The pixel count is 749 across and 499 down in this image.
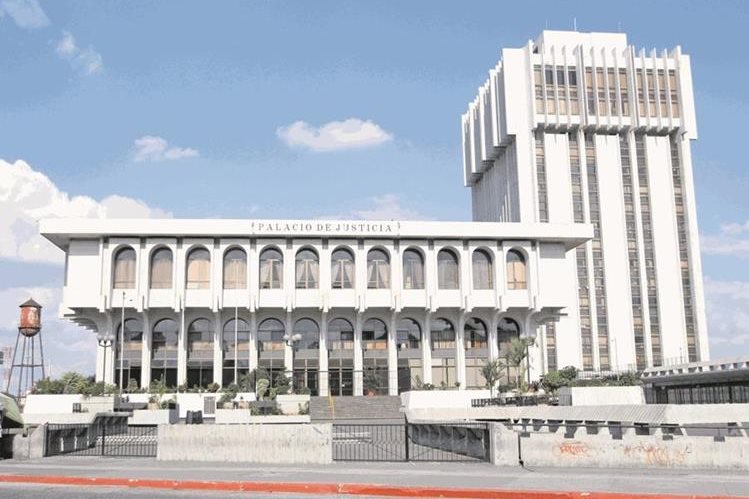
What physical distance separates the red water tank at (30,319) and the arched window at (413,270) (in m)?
32.5

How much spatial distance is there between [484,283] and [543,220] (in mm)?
31037

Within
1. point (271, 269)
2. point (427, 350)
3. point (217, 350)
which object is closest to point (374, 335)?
point (427, 350)

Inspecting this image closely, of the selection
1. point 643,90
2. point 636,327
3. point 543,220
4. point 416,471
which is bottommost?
point 416,471

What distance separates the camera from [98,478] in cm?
1702

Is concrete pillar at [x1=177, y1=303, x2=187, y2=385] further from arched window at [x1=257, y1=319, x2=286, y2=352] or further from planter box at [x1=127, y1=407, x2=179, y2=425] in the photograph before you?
planter box at [x1=127, y1=407, x2=179, y2=425]

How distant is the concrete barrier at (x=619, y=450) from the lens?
1861 cm

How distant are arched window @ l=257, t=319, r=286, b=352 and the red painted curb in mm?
49441

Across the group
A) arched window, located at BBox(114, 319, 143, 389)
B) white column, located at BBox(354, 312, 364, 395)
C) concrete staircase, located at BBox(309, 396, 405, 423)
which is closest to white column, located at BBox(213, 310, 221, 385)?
arched window, located at BBox(114, 319, 143, 389)

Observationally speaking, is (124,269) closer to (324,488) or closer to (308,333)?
(308,333)

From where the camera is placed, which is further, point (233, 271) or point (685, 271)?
point (685, 271)

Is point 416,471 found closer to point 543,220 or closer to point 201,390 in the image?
point 201,390

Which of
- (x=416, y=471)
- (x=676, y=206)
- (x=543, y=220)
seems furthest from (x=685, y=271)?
(x=416, y=471)

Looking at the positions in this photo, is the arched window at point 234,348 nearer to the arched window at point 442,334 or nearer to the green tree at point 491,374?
the arched window at point 442,334

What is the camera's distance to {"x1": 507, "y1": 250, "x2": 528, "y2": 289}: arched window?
224 feet
